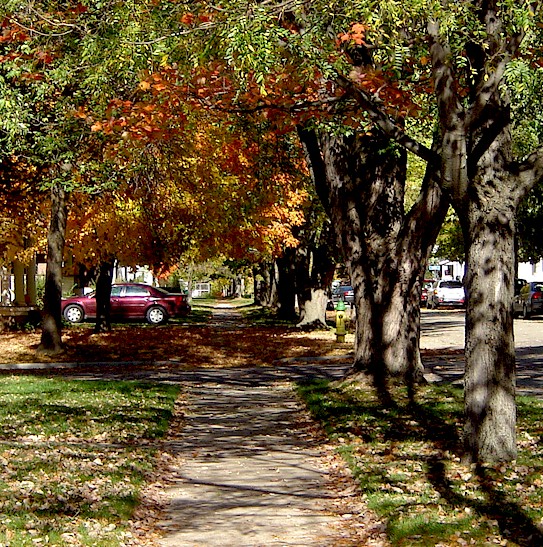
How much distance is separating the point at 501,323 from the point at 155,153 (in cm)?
1335

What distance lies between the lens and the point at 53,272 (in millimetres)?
24172

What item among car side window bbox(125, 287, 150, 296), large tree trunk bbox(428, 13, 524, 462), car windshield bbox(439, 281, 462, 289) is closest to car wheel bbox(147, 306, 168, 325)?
car side window bbox(125, 287, 150, 296)

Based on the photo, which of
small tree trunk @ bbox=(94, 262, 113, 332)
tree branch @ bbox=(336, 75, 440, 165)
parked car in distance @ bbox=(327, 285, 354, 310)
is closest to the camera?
tree branch @ bbox=(336, 75, 440, 165)

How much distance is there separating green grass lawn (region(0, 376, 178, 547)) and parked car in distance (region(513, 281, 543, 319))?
30.2 m

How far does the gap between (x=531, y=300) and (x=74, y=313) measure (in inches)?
769

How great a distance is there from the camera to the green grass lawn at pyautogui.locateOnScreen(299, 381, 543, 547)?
7.16 metres

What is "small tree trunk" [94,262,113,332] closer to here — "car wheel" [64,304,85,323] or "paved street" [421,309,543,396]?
"car wheel" [64,304,85,323]

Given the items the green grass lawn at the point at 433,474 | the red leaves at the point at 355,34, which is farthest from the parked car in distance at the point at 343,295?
the red leaves at the point at 355,34

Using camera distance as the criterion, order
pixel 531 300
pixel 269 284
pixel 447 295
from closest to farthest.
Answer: pixel 531 300 → pixel 447 295 → pixel 269 284

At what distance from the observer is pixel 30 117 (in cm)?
1619

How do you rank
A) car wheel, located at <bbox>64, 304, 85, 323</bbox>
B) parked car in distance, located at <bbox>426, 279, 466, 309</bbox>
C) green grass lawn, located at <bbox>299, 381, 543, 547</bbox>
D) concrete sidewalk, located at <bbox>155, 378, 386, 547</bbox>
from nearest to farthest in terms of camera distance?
green grass lawn, located at <bbox>299, 381, 543, 547</bbox>
concrete sidewalk, located at <bbox>155, 378, 386, 547</bbox>
car wheel, located at <bbox>64, 304, 85, 323</bbox>
parked car in distance, located at <bbox>426, 279, 466, 309</bbox>

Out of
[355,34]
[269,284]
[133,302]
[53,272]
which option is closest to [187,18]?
[355,34]

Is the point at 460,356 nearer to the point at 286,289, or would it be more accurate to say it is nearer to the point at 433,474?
the point at 433,474

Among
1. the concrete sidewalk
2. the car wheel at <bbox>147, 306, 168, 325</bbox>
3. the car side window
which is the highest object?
the car side window
